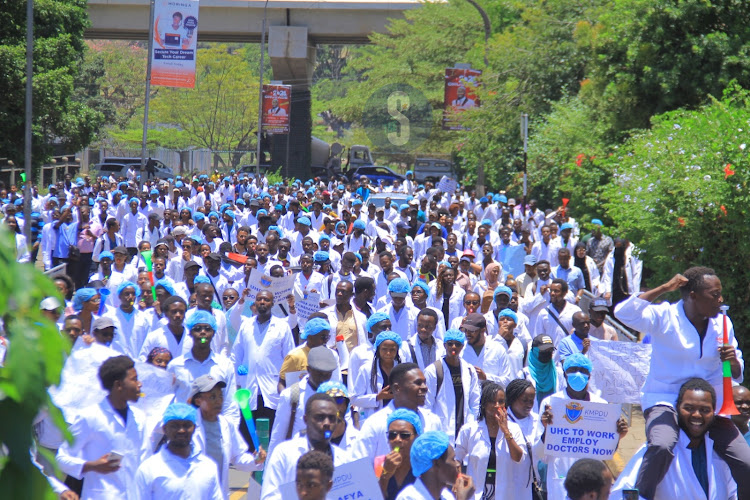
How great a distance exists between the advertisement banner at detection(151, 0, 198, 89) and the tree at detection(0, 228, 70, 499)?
2313cm

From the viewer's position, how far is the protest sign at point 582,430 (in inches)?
250

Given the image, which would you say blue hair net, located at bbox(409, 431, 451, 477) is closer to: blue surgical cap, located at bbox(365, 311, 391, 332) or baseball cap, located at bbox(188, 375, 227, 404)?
baseball cap, located at bbox(188, 375, 227, 404)

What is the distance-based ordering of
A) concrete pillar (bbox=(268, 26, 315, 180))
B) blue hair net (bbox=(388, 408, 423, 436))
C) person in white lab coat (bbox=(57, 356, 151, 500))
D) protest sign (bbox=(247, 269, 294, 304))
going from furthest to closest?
concrete pillar (bbox=(268, 26, 315, 180)) → protest sign (bbox=(247, 269, 294, 304)) → blue hair net (bbox=(388, 408, 423, 436)) → person in white lab coat (bbox=(57, 356, 151, 500))

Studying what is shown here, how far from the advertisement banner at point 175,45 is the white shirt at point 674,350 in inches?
782

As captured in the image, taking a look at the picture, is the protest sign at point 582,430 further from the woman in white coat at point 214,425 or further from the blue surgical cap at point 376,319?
the blue surgical cap at point 376,319

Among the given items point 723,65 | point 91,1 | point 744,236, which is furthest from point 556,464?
point 91,1

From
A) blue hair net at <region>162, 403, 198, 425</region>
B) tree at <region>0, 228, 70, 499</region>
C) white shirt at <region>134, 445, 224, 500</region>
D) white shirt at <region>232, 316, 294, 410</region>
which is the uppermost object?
tree at <region>0, 228, 70, 499</region>

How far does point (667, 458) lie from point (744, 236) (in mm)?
6468

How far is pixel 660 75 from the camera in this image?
1702cm

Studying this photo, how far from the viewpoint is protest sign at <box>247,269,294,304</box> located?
10297 mm

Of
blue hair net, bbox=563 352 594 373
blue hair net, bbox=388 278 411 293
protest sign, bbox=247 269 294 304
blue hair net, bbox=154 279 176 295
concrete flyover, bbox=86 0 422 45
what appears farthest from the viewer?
concrete flyover, bbox=86 0 422 45

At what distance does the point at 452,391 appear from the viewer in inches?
291

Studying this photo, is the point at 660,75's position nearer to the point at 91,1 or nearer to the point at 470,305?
the point at 470,305

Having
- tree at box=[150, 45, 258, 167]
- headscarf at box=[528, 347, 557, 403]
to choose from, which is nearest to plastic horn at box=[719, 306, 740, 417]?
headscarf at box=[528, 347, 557, 403]
